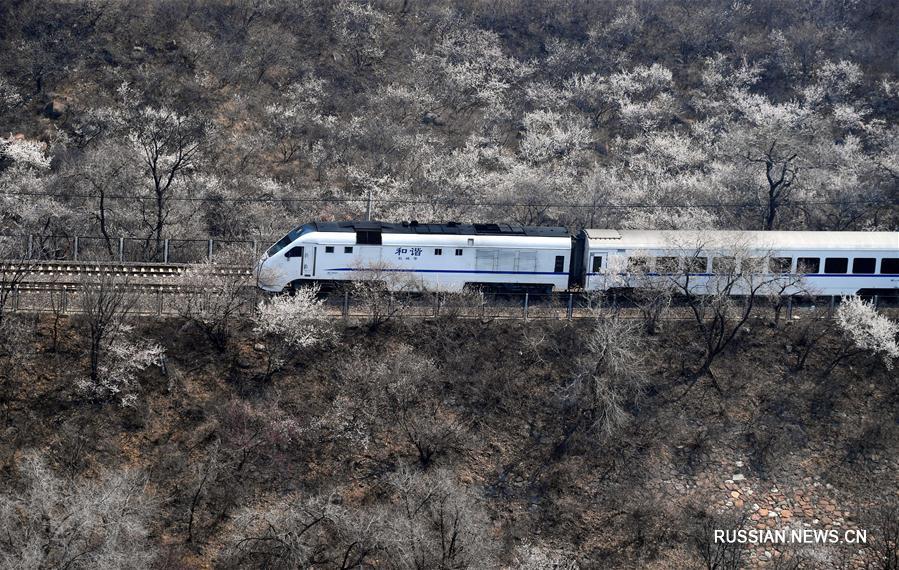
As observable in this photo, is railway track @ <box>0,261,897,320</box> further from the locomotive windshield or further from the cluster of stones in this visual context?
the cluster of stones

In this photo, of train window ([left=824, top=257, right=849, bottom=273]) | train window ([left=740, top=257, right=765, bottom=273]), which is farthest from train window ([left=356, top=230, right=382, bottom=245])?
train window ([left=824, top=257, right=849, bottom=273])

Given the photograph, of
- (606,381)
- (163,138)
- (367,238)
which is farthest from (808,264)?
(163,138)

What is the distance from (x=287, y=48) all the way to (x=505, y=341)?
3072cm

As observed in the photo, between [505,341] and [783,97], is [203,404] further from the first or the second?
[783,97]

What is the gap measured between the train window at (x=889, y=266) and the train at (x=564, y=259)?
40 millimetres

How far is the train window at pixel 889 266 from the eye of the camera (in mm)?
44906

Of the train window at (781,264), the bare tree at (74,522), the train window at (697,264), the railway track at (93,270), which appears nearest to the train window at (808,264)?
the train window at (781,264)

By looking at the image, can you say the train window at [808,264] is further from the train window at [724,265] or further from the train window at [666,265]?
the train window at [666,265]

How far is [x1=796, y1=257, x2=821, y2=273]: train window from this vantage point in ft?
145

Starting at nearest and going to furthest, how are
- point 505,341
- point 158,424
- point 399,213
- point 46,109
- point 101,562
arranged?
point 101,562, point 158,424, point 505,341, point 399,213, point 46,109

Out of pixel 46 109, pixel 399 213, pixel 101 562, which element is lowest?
pixel 101 562

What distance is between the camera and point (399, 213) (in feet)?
178

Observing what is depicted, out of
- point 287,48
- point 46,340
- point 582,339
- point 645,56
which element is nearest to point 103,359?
point 46,340

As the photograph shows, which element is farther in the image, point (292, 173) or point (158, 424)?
point (292, 173)
